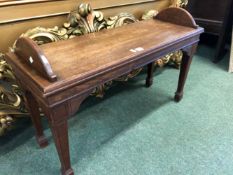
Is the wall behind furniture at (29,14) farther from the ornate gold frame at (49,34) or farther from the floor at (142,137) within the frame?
the floor at (142,137)

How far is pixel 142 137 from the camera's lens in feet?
4.62

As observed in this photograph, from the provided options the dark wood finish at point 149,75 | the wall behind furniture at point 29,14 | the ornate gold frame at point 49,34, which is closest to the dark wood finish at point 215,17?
the dark wood finish at point 149,75

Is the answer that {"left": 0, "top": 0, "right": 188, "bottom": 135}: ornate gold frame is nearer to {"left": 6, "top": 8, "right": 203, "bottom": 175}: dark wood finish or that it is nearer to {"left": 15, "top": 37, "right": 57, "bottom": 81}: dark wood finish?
{"left": 6, "top": 8, "right": 203, "bottom": 175}: dark wood finish

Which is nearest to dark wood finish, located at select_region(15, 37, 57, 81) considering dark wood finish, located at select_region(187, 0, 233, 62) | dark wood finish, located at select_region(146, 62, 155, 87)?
dark wood finish, located at select_region(146, 62, 155, 87)

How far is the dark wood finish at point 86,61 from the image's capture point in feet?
2.84

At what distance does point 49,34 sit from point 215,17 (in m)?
1.93

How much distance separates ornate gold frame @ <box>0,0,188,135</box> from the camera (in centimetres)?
121

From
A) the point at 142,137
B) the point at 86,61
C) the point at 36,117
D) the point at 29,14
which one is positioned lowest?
the point at 142,137

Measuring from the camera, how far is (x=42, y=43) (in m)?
1.30

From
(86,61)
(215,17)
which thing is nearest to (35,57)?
(86,61)

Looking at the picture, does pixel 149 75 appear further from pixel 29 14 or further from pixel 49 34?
pixel 29 14

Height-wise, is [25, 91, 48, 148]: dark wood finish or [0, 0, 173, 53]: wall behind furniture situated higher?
[0, 0, 173, 53]: wall behind furniture

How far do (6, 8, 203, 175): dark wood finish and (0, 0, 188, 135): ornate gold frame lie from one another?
0.41ft

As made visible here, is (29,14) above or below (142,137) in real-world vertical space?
above
